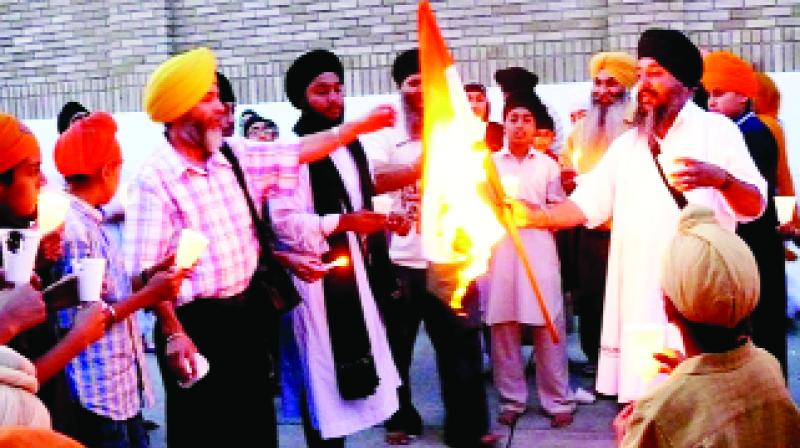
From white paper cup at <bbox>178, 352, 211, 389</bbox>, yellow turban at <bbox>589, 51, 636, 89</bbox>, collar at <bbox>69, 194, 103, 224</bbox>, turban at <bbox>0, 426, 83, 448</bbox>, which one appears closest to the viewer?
turban at <bbox>0, 426, 83, 448</bbox>

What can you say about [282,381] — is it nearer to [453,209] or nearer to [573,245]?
[453,209]

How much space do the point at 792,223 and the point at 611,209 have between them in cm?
198

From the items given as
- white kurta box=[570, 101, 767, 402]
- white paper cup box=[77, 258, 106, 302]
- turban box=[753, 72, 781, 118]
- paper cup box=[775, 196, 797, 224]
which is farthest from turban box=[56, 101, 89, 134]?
paper cup box=[775, 196, 797, 224]

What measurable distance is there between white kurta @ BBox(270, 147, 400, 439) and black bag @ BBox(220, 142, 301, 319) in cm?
18

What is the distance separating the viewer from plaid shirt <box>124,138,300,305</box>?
4070mm

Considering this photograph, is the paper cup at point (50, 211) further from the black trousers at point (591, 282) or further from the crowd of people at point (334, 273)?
the black trousers at point (591, 282)

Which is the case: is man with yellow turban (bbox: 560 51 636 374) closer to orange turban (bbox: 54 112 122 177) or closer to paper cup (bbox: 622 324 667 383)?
paper cup (bbox: 622 324 667 383)

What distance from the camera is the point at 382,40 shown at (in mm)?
10844

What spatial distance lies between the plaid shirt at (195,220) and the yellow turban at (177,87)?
0.16 m

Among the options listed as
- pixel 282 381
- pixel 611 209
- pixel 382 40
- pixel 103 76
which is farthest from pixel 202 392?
pixel 103 76

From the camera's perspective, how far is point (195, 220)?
163 inches

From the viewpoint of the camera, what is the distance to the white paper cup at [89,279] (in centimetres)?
344

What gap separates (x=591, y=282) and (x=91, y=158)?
3.95 m

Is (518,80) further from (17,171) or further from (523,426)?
(17,171)
